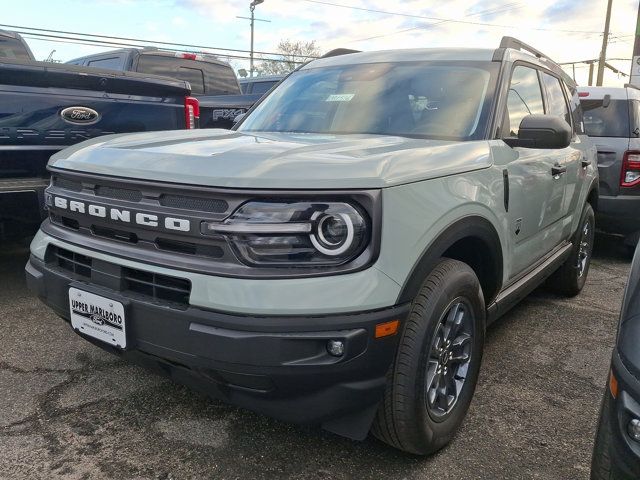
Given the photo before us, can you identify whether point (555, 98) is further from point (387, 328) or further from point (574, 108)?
point (387, 328)

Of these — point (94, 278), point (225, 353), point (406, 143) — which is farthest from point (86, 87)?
point (225, 353)

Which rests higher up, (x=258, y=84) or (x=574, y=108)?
(x=574, y=108)

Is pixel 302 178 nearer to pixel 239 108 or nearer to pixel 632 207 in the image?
pixel 632 207

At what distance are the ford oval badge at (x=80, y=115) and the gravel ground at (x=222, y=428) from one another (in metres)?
1.41

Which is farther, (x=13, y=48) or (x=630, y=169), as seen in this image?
(x=13, y=48)

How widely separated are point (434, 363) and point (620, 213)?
453cm

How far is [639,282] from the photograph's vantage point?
1768 millimetres

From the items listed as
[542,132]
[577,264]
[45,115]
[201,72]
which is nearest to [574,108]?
[577,264]

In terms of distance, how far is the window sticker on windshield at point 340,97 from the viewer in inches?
132

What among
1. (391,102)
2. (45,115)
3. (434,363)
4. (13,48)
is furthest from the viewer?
(13,48)

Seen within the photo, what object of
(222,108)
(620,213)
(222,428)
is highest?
(222,108)

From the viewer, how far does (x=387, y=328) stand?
1946mm

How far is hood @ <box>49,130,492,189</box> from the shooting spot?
1925 millimetres

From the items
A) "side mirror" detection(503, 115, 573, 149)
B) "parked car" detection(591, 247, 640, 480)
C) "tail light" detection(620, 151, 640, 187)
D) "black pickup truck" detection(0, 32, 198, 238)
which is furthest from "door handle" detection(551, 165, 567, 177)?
"black pickup truck" detection(0, 32, 198, 238)
